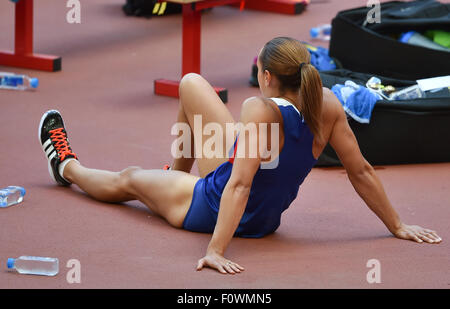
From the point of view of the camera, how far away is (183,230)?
10.5ft

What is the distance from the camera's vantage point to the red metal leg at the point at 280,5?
802cm

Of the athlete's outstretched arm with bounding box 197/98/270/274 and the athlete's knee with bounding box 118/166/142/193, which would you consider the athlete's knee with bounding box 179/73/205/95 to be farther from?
the athlete's outstretched arm with bounding box 197/98/270/274

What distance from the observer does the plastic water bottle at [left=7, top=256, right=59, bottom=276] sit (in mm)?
2742

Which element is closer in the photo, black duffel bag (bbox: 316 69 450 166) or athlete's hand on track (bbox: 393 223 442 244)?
athlete's hand on track (bbox: 393 223 442 244)

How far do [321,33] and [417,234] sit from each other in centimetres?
432

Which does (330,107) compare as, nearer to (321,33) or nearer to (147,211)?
(147,211)

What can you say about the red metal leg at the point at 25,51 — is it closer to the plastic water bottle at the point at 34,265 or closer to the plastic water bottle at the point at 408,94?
the plastic water bottle at the point at 408,94

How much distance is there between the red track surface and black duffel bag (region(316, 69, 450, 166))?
94 mm

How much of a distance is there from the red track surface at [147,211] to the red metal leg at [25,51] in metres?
0.10

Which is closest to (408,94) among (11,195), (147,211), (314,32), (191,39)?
(191,39)

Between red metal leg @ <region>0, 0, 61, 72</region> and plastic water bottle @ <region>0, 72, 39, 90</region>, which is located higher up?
red metal leg @ <region>0, 0, 61, 72</region>

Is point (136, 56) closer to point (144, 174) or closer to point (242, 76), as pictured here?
point (242, 76)

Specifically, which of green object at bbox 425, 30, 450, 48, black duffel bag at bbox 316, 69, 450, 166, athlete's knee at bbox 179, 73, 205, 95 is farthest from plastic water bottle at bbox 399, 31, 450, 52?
athlete's knee at bbox 179, 73, 205, 95
